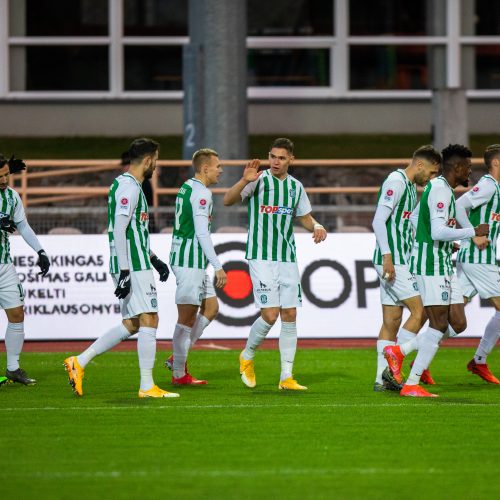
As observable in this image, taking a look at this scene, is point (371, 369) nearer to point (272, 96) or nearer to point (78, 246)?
point (78, 246)

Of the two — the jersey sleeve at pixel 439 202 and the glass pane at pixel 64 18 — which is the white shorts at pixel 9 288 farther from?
the glass pane at pixel 64 18

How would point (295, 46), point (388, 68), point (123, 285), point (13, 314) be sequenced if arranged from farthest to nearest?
point (388, 68) < point (295, 46) < point (13, 314) < point (123, 285)

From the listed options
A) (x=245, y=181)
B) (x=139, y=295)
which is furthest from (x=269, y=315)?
(x=139, y=295)

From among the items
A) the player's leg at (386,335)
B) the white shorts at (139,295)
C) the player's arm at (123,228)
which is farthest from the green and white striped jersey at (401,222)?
the player's arm at (123,228)

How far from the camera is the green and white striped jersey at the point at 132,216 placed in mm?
10031

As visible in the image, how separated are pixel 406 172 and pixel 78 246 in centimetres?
608

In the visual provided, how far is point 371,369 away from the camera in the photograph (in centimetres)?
1276

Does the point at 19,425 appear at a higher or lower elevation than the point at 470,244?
lower

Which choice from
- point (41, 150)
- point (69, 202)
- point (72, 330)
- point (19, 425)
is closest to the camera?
point (19, 425)

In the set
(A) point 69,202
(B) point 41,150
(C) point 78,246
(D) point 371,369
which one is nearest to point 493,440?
(D) point 371,369

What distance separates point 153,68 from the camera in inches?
981

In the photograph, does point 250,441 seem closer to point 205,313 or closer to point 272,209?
point 272,209

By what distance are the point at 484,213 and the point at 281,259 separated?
193cm

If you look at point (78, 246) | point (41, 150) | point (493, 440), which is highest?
point (41, 150)
